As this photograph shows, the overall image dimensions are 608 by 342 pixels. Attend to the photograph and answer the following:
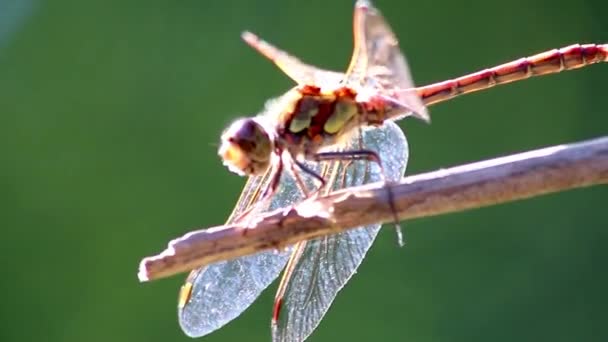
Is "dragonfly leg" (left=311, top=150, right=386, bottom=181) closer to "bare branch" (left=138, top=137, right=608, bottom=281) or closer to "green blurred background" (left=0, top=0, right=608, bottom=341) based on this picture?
"bare branch" (left=138, top=137, right=608, bottom=281)

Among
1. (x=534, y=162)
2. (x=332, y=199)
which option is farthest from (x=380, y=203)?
(x=534, y=162)

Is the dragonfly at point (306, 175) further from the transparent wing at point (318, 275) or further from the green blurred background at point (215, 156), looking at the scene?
the green blurred background at point (215, 156)

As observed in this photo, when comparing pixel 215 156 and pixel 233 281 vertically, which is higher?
pixel 215 156

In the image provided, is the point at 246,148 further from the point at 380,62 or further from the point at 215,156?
the point at 215,156

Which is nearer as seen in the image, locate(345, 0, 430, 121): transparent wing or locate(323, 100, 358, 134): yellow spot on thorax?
locate(345, 0, 430, 121): transparent wing

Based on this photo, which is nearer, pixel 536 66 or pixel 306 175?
pixel 306 175

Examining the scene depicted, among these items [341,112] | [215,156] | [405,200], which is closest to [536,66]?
[341,112]

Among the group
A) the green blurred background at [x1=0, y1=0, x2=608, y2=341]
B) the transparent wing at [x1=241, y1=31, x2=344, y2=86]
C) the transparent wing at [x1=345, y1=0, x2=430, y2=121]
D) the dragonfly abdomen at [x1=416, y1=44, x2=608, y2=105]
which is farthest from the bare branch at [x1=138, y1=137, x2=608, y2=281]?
the green blurred background at [x1=0, y1=0, x2=608, y2=341]
